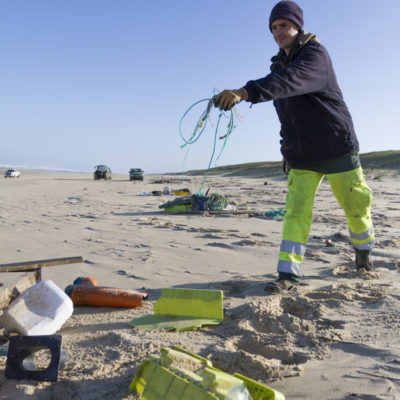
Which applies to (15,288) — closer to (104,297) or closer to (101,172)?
(104,297)

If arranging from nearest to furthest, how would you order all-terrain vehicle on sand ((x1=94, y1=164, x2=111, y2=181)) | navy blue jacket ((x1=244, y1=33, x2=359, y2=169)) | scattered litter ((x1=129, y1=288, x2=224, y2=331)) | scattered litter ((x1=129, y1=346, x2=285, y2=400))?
scattered litter ((x1=129, y1=346, x2=285, y2=400)), scattered litter ((x1=129, y1=288, x2=224, y2=331)), navy blue jacket ((x1=244, y1=33, x2=359, y2=169)), all-terrain vehicle on sand ((x1=94, y1=164, x2=111, y2=181))

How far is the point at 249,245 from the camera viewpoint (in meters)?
4.45

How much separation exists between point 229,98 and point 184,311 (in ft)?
3.96

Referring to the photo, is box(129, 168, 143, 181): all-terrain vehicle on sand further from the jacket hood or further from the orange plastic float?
the orange plastic float

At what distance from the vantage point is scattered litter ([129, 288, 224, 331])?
2133 mm

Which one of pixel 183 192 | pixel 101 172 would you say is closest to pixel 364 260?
pixel 183 192

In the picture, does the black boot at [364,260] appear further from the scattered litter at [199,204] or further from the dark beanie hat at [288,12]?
the scattered litter at [199,204]

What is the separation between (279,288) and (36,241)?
9.91 feet

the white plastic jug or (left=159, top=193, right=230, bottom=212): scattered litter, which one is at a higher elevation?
(left=159, top=193, right=230, bottom=212): scattered litter

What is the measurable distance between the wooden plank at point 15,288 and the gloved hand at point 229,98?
1.52 m

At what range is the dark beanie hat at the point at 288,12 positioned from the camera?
2.77m

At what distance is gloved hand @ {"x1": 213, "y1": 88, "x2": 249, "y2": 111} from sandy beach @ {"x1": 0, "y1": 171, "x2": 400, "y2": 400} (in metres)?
1.13

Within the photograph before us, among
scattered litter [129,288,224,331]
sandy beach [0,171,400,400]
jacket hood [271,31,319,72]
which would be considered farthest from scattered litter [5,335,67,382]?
jacket hood [271,31,319,72]

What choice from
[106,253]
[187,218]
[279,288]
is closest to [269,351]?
[279,288]
